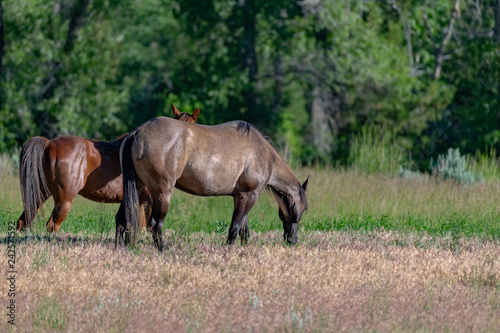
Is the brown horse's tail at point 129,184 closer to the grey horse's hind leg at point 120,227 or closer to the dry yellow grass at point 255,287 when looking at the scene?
the grey horse's hind leg at point 120,227

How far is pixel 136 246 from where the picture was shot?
8055 mm

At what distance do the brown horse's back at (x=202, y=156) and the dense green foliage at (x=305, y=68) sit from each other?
36.8ft

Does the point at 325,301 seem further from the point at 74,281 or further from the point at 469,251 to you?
the point at 469,251

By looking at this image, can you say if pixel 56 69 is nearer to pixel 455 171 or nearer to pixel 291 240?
pixel 455 171

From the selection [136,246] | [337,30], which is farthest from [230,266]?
[337,30]

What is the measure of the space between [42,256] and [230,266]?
2003mm

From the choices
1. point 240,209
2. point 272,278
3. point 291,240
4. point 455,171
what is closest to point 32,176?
point 240,209

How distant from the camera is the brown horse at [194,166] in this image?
7953 millimetres

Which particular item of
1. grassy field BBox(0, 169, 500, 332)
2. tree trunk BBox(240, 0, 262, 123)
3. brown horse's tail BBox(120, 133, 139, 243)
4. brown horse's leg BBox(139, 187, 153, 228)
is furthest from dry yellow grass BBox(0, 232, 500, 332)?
tree trunk BBox(240, 0, 262, 123)

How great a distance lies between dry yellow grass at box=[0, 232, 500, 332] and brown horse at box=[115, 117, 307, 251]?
45 cm

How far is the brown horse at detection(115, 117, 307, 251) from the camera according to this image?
7953 millimetres

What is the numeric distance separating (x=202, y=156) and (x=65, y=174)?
1.98 metres

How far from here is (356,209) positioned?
40.3 ft

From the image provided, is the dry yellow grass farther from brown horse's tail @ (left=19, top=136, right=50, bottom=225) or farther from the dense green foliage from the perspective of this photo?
the dense green foliage
